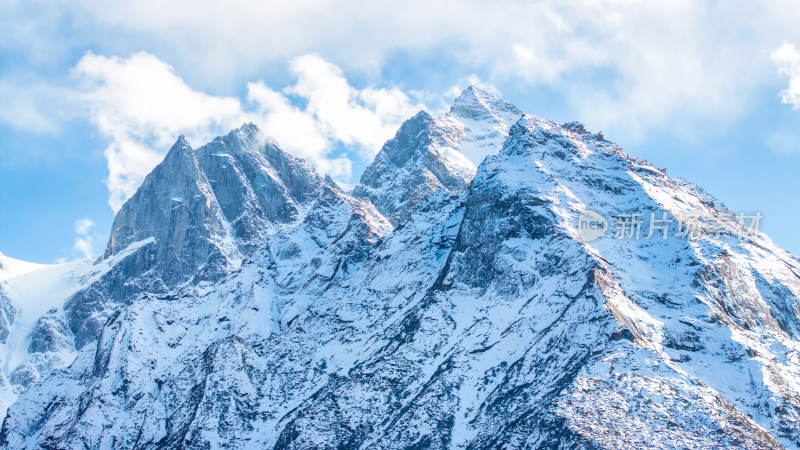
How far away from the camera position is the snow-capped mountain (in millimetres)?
112188

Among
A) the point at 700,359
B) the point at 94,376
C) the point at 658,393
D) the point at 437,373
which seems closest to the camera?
the point at 658,393

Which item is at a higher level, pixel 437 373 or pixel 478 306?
pixel 478 306

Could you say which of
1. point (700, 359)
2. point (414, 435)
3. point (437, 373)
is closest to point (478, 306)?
point (437, 373)

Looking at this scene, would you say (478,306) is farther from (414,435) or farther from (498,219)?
(414,435)

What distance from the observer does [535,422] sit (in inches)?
4385

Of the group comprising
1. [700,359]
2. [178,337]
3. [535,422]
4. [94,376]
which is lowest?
[94,376]

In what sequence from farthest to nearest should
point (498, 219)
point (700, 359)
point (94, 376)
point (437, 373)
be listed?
point (94, 376)
point (498, 219)
point (437, 373)
point (700, 359)

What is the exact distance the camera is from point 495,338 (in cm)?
13488

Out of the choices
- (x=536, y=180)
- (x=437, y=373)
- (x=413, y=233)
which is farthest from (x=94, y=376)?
(x=536, y=180)

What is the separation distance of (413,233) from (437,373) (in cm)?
5111

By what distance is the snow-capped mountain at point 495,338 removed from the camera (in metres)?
112

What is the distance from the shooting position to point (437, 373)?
13375 cm

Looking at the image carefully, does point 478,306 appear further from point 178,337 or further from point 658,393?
point 178,337

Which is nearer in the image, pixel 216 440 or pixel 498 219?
pixel 216 440
